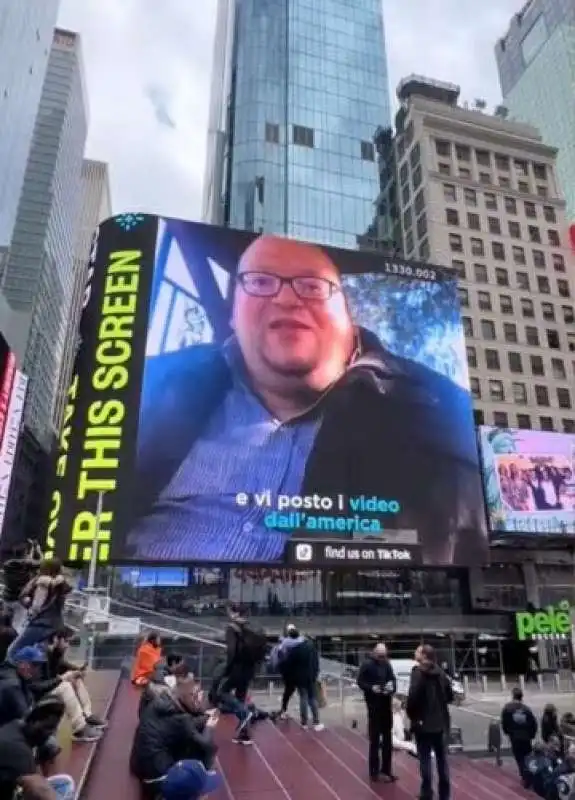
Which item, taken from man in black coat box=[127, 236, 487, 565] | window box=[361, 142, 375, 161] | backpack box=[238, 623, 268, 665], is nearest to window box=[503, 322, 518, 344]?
man in black coat box=[127, 236, 487, 565]

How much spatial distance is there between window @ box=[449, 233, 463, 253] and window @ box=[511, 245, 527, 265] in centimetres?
632

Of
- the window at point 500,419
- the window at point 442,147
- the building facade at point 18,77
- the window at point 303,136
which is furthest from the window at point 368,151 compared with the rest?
the window at point 500,419

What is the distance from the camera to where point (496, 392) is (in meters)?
60.7

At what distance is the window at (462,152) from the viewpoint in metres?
73.8

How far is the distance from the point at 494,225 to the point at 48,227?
88503 millimetres

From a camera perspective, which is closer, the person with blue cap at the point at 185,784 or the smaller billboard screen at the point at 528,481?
the person with blue cap at the point at 185,784

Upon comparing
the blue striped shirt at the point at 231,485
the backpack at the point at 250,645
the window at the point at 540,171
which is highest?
the window at the point at 540,171

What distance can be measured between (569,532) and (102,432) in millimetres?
32863

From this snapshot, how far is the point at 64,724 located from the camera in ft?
25.7

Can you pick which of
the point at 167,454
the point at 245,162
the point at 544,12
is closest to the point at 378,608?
the point at 167,454

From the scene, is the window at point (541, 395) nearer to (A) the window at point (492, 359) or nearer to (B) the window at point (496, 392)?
(B) the window at point (496, 392)

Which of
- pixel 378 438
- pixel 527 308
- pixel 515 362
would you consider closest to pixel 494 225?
pixel 527 308

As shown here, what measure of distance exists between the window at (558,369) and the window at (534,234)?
49.9 ft

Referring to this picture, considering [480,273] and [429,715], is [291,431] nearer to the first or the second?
[429,715]
